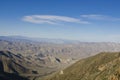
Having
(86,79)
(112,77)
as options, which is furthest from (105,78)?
(86,79)

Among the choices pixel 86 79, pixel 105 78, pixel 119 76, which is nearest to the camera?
pixel 119 76

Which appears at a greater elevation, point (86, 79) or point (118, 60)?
point (118, 60)

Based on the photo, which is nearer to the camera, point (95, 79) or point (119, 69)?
point (119, 69)

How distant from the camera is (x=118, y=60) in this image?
633 feet

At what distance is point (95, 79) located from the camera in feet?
550

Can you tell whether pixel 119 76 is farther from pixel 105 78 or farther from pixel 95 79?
pixel 95 79

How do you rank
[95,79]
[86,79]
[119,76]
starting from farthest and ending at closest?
1. [86,79]
2. [95,79]
3. [119,76]

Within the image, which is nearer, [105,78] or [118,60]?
[105,78]

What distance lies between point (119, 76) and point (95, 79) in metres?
28.9

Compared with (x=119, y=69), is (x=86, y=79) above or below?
below

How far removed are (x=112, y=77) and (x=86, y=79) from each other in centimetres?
4535

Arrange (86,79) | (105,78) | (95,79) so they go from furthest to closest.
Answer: (86,79), (95,79), (105,78)

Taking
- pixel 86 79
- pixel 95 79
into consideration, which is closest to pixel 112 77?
pixel 95 79

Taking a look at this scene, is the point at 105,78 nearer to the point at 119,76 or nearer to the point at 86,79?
the point at 119,76
